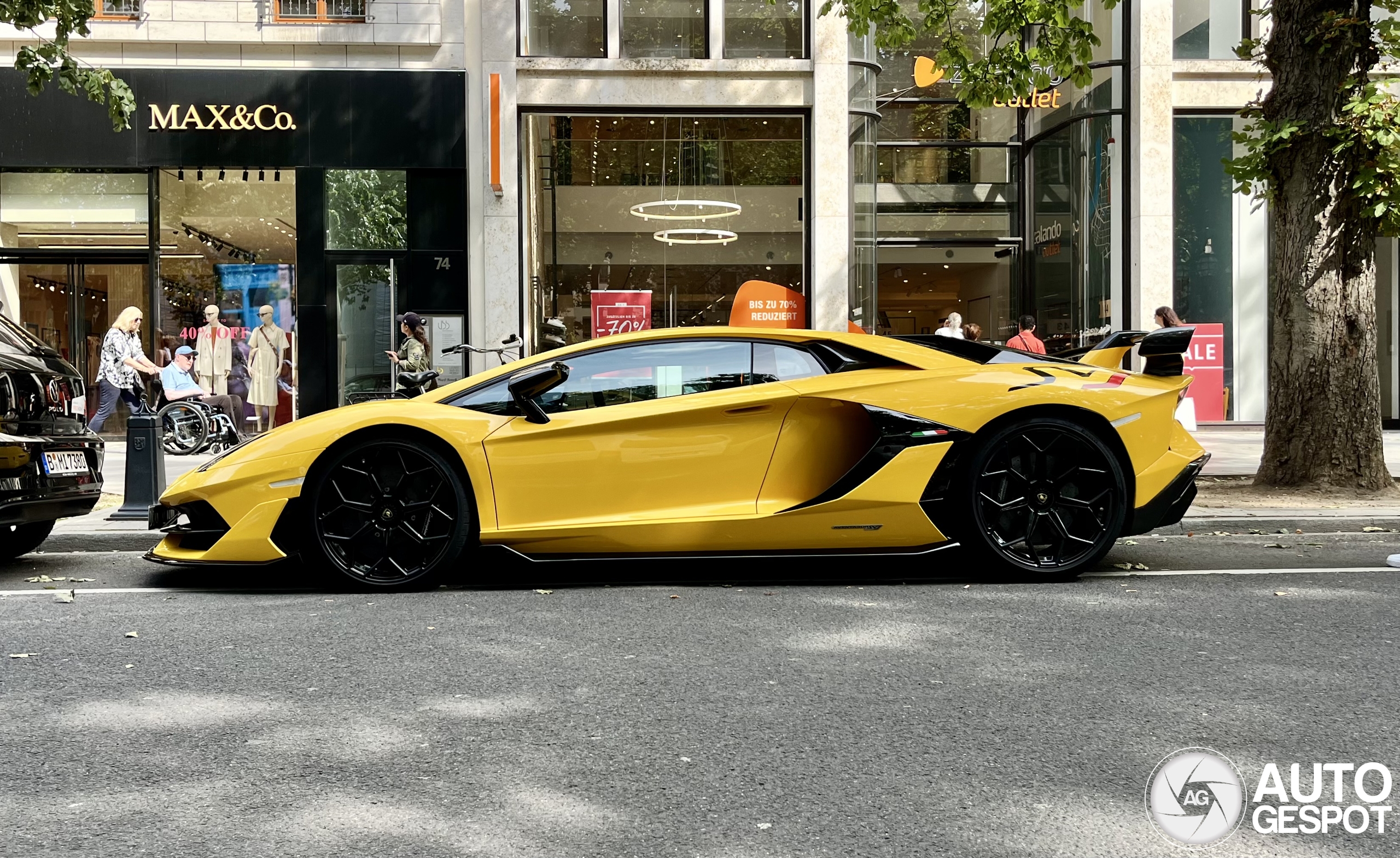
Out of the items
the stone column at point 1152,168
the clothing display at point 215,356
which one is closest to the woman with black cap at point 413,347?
the clothing display at point 215,356

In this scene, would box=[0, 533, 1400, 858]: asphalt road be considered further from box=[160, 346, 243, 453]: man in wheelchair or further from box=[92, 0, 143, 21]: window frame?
box=[92, 0, 143, 21]: window frame

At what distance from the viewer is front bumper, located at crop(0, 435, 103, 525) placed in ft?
20.1

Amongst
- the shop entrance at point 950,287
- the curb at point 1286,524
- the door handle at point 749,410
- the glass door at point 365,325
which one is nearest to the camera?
the door handle at point 749,410

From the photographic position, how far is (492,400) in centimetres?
582

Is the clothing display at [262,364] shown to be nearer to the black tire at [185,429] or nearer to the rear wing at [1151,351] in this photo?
the black tire at [185,429]

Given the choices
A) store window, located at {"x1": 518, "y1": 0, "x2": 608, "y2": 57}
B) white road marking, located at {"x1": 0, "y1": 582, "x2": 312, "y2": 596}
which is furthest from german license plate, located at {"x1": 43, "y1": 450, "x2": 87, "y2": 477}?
store window, located at {"x1": 518, "y1": 0, "x2": 608, "y2": 57}

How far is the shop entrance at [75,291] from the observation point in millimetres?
15398

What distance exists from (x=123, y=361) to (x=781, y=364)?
10.3 m

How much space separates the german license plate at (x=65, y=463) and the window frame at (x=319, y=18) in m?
9.73

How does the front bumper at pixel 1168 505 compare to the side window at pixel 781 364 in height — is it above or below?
below

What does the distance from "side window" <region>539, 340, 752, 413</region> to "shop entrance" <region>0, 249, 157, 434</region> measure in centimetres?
1150

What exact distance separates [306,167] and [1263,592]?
500 inches

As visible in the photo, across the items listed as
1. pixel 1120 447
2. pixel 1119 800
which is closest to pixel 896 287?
pixel 1120 447

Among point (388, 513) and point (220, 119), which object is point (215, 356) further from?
point (388, 513)
